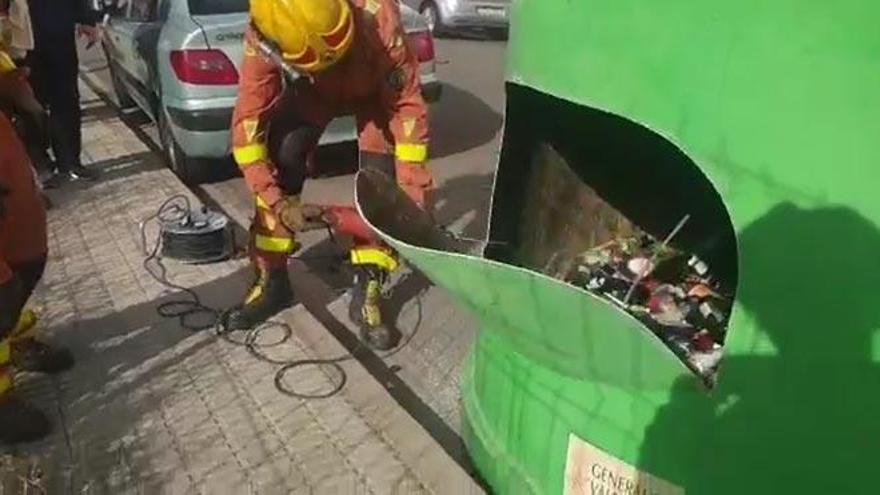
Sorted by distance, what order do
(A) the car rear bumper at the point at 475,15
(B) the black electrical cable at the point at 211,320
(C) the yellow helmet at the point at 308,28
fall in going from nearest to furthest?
1. (C) the yellow helmet at the point at 308,28
2. (B) the black electrical cable at the point at 211,320
3. (A) the car rear bumper at the point at 475,15

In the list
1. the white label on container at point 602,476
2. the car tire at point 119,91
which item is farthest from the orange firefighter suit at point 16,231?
the car tire at point 119,91

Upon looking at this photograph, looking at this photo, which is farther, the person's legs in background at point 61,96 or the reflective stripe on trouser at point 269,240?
the person's legs in background at point 61,96

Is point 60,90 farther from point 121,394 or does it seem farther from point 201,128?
point 121,394

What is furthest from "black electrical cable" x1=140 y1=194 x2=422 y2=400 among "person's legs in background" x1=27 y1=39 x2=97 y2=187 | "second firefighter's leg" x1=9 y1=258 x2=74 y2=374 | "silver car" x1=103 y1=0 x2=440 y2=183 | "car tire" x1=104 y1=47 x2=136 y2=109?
"car tire" x1=104 y1=47 x2=136 y2=109

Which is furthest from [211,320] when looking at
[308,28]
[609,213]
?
[609,213]

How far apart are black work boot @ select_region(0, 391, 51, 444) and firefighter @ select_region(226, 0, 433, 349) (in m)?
1.16

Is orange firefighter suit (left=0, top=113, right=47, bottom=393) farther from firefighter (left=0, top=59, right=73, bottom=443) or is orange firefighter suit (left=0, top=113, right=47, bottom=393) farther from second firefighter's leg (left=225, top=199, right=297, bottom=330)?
second firefighter's leg (left=225, top=199, right=297, bottom=330)

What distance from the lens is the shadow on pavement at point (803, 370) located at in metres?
2.07

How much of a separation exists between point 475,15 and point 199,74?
830 centimetres

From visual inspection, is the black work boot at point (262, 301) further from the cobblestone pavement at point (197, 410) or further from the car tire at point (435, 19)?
the car tire at point (435, 19)

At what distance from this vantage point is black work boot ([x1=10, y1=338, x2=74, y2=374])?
173 inches

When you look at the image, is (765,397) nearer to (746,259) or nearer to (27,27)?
(746,259)

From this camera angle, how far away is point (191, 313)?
506 centimetres

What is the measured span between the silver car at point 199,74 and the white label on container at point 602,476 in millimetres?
4601
